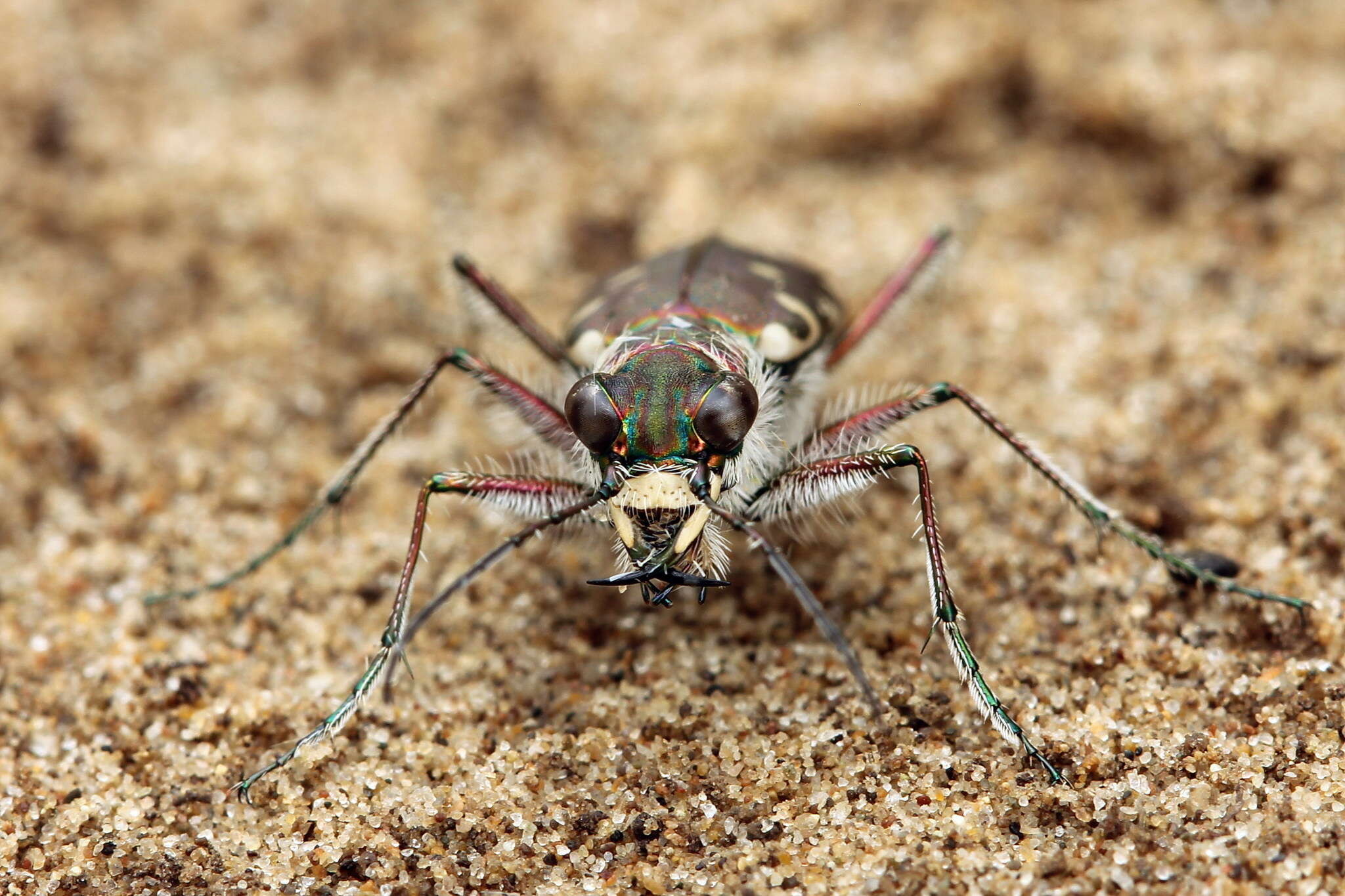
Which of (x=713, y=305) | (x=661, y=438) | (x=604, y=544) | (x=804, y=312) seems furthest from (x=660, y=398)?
(x=804, y=312)

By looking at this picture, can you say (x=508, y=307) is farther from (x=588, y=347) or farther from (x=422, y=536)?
(x=422, y=536)

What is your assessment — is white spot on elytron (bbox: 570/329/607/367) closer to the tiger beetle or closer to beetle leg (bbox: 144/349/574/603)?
the tiger beetle

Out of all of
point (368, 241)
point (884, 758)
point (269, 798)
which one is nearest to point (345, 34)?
point (368, 241)

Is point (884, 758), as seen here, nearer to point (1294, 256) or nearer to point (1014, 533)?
point (1014, 533)

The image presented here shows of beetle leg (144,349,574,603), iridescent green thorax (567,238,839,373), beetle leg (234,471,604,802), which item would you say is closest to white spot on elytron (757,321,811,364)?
iridescent green thorax (567,238,839,373)

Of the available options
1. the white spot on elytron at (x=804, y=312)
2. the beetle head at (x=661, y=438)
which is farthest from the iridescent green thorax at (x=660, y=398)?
the white spot on elytron at (x=804, y=312)

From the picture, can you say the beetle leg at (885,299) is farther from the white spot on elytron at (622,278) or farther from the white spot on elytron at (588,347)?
the white spot on elytron at (588,347)

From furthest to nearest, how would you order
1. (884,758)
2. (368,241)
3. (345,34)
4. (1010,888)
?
(345,34)
(368,241)
(884,758)
(1010,888)
